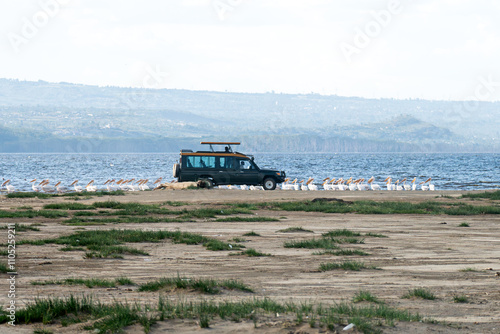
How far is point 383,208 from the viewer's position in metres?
27.2

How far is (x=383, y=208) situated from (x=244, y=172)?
13.1 m

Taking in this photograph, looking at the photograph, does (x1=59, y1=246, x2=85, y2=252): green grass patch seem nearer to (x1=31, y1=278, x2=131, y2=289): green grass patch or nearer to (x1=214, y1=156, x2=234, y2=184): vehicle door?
(x1=31, y1=278, x2=131, y2=289): green grass patch

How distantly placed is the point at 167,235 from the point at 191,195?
672 inches

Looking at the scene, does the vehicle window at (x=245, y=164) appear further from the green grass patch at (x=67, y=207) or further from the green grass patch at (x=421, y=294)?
the green grass patch at (x=421, y=294)

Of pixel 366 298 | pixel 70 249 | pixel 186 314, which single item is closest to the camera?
pixel 186 314

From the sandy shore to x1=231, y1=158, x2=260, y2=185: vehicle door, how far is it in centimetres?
1696

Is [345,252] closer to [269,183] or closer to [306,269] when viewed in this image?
[306,269]

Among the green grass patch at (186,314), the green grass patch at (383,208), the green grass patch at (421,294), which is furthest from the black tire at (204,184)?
the green grass patch at (186,314)

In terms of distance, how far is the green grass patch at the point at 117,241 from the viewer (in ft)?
46.7

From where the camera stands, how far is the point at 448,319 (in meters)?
8.23

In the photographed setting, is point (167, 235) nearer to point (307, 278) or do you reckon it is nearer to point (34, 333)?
point (307, 278)

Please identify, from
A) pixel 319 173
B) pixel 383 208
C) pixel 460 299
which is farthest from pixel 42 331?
pixel 319 173

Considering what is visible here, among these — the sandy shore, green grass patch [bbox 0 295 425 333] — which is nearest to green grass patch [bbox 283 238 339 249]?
the sandy shore

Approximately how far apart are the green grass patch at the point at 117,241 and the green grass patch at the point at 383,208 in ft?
35.7
